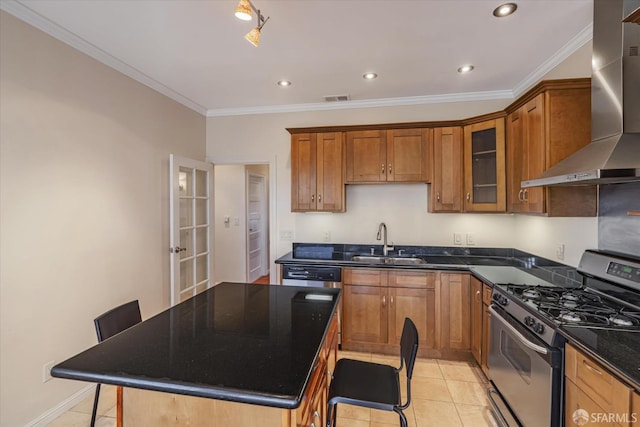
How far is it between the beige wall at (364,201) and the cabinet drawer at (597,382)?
1.70 m

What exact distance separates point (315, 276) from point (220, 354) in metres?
1.93

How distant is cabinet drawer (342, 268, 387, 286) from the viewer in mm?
2918

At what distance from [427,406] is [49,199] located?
312cm

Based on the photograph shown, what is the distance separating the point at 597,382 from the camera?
1199 millimetres

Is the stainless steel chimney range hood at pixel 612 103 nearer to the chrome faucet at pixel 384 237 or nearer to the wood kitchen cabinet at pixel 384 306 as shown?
the wood kitchen cabinet at pixel 384 306

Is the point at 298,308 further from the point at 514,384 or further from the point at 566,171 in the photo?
the point at 566,171

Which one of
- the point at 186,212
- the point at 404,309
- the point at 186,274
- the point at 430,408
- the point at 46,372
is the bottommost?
the point at 430,408

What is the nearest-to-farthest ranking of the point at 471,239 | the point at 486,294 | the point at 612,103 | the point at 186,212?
1. the point at 612,103
2. the point at 486,294
3. the point at 471,239
4. the point at 186,212

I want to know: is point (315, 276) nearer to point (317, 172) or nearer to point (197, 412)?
point (317, 172)

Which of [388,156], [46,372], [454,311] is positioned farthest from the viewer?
[388,156]

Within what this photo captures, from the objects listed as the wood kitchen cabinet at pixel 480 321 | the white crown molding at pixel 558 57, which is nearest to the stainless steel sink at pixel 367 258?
the wood kitchen cabinet at pixel 480 321

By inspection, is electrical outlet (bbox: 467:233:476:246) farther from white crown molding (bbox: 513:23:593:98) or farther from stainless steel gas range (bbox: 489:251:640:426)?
white crown molding (bbox: 513:23:593:98)

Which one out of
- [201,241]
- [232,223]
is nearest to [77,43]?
[201,241]

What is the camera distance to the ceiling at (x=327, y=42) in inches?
74.4
